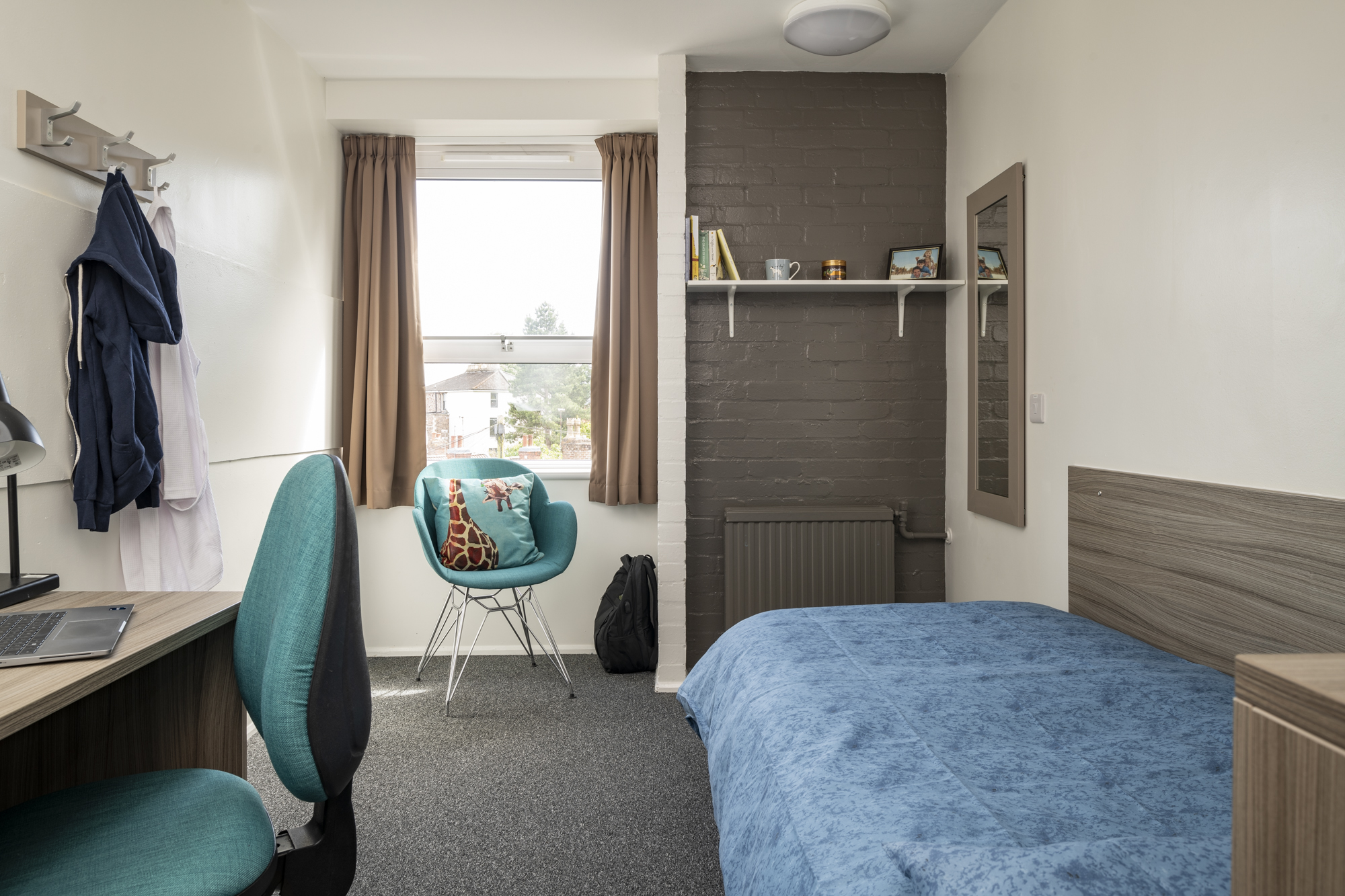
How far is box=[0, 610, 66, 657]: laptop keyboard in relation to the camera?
3.64 feet

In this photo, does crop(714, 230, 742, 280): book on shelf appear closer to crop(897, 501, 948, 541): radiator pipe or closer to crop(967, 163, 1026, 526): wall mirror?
crop(967, 163, 1026, 526): wall mirror

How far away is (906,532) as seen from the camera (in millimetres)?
3262

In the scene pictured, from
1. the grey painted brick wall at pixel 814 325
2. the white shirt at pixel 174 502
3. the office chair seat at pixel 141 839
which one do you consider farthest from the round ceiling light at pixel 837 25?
the office chair seat at pixel 141 839

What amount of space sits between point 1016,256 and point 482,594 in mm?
2618

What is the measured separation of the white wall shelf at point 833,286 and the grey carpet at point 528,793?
1.64 meters

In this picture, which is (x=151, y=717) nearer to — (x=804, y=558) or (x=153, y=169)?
(x=153, y=169)

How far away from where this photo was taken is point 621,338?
11.6 feet

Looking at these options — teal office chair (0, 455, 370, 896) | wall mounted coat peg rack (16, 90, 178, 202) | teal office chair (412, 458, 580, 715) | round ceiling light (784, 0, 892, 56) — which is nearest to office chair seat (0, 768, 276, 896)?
teal office chair (0, 455, 370, 896)

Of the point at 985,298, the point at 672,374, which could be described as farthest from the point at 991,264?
the point at 672,374

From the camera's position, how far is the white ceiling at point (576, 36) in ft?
8.97

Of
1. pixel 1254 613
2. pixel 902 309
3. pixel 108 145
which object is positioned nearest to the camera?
pixel 1254 613

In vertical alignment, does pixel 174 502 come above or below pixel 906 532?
above

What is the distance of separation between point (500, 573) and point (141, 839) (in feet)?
6.55

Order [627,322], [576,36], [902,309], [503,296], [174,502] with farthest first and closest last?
[503,296] → [627,322] → [902,309] → [576,36] → [174,502]
